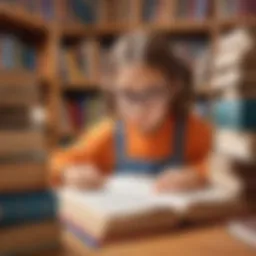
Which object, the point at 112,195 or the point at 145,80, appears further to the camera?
the point at 145,80

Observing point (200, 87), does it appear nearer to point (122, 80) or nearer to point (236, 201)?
point (122, 80)

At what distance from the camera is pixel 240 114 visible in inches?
26.0

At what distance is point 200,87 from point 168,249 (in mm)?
1354

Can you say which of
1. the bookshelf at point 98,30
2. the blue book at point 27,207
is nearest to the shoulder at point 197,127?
the blue book at point 27,207

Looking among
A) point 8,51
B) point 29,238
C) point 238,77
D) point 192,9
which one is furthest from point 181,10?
point 29,238

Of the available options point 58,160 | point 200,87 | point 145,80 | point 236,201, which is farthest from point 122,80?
point 200,87

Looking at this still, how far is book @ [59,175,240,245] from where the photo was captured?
19.6 inches

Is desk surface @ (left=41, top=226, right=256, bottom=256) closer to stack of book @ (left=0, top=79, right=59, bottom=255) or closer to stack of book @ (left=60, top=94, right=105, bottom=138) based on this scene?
stack of book @ (left=0, top=79, right=59, bottom=255)

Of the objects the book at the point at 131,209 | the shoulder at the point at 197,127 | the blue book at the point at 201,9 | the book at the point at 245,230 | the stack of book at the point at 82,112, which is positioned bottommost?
the stack of book at the point at 82,112

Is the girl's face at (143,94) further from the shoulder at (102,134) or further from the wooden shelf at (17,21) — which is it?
the wooden shelf at (17,21)

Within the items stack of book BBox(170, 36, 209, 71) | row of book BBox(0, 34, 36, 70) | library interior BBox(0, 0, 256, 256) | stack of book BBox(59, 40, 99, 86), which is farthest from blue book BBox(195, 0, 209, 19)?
library interior BBox(0, 0, 256, 256)

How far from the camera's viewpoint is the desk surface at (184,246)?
46 centimetres

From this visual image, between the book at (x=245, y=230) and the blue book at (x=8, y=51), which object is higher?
the blue book at (x=8, y=51)

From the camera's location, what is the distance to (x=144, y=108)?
31.5 inches
